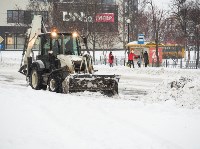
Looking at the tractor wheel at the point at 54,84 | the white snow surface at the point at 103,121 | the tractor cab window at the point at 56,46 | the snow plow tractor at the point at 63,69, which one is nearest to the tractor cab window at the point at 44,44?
the snow plow tractor at the point at 63,69

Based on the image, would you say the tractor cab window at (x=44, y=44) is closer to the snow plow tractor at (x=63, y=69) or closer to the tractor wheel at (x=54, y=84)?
the snow plow tractor at (x=63, y=69)

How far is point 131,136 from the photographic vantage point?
25.5 feet

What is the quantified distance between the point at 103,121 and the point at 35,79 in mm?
8618

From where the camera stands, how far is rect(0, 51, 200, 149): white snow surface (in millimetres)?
7234

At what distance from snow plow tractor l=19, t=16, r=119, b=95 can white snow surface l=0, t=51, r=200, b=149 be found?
179 cm

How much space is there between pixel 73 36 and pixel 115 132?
871 centimetres

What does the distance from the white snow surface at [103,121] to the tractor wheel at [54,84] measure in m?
1.74

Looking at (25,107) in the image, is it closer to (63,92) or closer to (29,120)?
(29,120)

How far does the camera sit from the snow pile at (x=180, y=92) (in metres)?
11.5

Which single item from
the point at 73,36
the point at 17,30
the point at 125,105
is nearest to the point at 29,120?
the point at 125,105

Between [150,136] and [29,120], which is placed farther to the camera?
[29,120]

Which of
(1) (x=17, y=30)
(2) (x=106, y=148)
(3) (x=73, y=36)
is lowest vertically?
(2) (x=106, y=148)

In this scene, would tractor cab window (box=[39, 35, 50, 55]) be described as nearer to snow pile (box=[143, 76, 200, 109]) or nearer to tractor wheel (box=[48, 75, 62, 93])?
tractor wheel (box=[48, 75, 62, 93])

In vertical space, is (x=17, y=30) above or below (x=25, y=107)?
above
